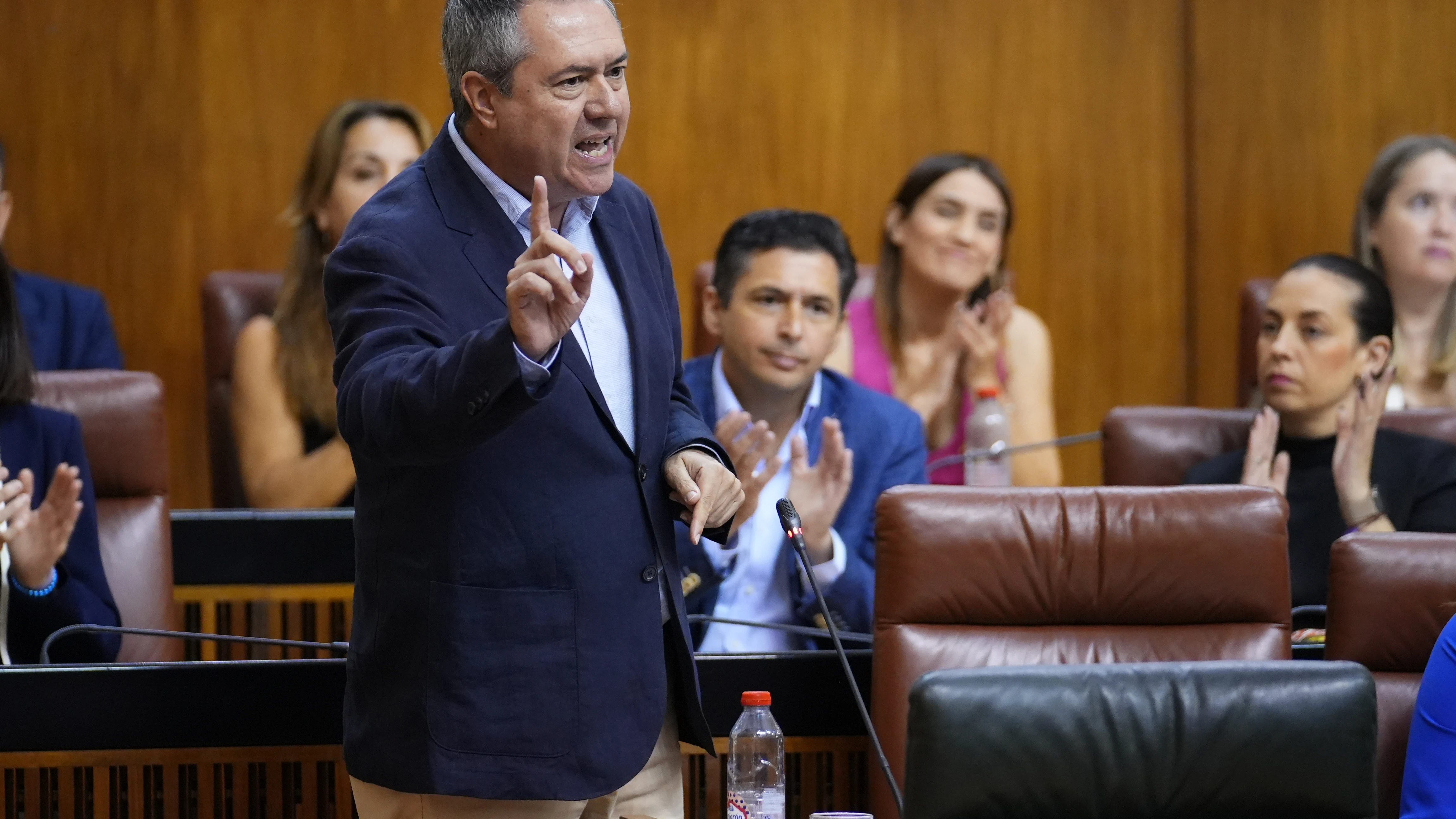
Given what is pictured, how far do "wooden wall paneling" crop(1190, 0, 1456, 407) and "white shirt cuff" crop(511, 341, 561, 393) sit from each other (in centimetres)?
331

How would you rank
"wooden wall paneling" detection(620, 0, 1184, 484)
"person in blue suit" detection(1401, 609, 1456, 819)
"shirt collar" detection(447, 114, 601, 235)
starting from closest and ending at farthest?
"shirt collar" detection(447, 114, 601, 235)
"person in blue suit" detection(1401, 609, 1456, 819)
"wooden wall paneling" detection(620, 0, 1184, 484)

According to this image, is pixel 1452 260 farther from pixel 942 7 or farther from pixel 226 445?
pixel 226 445

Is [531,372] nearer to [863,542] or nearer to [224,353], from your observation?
[863,542]

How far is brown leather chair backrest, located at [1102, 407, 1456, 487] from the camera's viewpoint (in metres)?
2.78

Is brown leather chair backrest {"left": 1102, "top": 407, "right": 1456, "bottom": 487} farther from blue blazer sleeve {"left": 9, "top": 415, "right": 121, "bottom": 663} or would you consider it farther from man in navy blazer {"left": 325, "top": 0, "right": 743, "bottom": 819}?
blue blazer sleeve {"left": 9, "top": 415, "right": 121, "bottom": 663}

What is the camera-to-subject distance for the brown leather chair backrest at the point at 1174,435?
2779 mm

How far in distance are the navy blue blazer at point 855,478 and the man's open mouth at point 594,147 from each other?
40.3 inches

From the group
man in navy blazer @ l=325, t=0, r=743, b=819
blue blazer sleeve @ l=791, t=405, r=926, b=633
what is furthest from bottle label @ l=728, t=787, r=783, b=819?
blue blazer sleeve @ l=791, t=405, r=926, b=633

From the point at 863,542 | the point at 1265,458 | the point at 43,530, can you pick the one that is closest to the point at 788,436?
the point at 863,542

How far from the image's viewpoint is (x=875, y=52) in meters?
4.14

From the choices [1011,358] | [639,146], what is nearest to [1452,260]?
[1011,358]

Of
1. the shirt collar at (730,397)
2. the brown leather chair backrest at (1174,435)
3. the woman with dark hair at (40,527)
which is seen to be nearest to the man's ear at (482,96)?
the woman with dark hair at (40,527)

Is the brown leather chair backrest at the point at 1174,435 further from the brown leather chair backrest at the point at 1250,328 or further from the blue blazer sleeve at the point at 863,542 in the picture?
the brown leather chair backrest at the point at 1250,328

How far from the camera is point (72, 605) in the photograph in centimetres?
229
